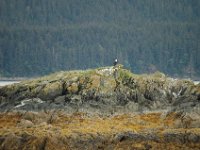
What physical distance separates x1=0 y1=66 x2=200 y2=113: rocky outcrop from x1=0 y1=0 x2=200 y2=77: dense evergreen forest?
416 feet

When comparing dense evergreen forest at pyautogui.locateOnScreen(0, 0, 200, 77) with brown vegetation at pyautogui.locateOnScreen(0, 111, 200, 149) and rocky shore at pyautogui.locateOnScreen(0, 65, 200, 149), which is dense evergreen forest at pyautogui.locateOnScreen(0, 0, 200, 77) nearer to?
rocky shore at pyautogui.locateOnScreen(0, 65, 200, 149)

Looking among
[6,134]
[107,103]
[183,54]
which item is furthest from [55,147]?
[183,54]

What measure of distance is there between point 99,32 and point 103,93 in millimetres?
137348

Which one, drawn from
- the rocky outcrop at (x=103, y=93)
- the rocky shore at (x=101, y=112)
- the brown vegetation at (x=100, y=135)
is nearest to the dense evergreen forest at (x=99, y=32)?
the rocky outcrop at (x=103, y=93)

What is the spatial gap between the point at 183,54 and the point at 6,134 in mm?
135871

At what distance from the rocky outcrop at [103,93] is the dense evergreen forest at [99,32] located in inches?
4997

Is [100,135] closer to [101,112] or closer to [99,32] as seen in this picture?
[101,112]

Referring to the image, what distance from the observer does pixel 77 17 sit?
7101 inches

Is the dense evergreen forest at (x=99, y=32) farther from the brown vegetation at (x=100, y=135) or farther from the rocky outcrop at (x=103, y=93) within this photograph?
the brown vegetation at (x=100, y=135)

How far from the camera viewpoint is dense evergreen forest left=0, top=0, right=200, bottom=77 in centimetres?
17312

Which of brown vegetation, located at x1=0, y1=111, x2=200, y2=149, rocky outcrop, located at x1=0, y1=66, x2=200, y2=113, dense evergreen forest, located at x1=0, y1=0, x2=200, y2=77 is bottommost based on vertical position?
brown vegetation, located at x1=0, y1=111, x2=200, y2=149

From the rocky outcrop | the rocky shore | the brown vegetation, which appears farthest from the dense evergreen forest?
the brown vegetation

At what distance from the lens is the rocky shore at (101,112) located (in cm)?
3716

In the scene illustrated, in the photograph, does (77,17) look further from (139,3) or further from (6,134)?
(6,134)
